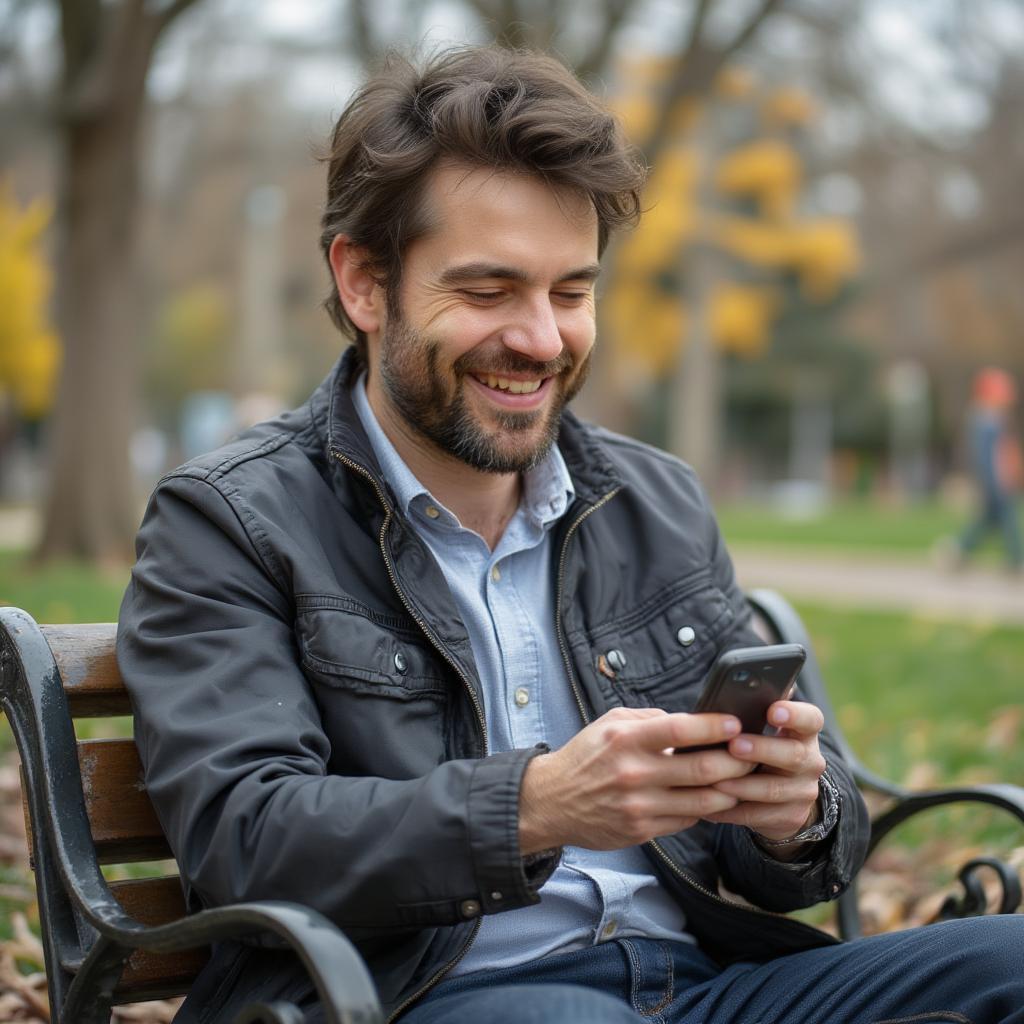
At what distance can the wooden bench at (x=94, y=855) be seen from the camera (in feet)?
6.35

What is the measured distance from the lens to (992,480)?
1473 cm

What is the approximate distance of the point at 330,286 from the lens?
9.70ft

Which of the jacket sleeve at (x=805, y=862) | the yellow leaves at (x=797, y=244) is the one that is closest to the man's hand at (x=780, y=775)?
the jacket sleeve at (x=805, y=862)

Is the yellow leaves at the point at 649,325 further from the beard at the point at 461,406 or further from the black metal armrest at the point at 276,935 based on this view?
the black metal armrest at the point at 276,935

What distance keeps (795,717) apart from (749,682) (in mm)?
122

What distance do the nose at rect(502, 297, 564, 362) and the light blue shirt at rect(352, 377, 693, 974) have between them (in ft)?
0.82

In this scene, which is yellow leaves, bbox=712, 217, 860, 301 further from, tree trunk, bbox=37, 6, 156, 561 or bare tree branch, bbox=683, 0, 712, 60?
tree trunk, bbox=37, 6, 156, 561

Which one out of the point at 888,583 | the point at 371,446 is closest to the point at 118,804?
the point at 371,446

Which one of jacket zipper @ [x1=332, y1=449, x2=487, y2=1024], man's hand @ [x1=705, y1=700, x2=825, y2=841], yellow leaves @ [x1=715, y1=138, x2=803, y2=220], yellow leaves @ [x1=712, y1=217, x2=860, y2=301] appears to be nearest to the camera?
man's hand @ [x1=705, y1=700, x2=825, y2=841]

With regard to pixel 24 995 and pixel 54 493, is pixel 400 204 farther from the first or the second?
pixel 54 493

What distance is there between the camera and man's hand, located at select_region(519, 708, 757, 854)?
6.43ft

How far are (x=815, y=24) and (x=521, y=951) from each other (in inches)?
511

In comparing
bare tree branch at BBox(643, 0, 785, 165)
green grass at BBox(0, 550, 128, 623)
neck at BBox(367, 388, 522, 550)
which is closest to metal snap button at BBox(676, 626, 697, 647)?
neck at BBox(367, 388, 522, 550)

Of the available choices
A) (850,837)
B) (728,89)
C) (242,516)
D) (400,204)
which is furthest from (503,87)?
(728,89)
